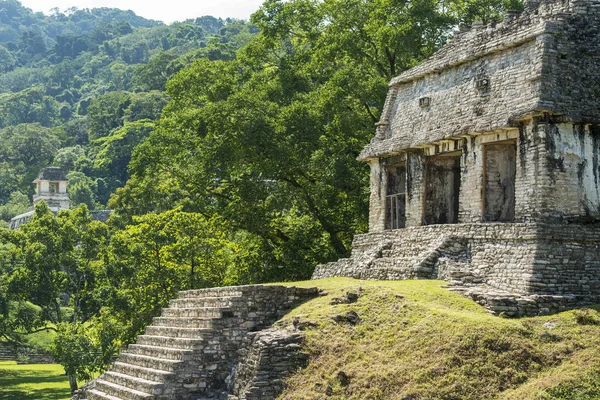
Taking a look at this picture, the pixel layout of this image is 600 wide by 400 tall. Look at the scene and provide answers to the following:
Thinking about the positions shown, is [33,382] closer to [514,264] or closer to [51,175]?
[514,264]

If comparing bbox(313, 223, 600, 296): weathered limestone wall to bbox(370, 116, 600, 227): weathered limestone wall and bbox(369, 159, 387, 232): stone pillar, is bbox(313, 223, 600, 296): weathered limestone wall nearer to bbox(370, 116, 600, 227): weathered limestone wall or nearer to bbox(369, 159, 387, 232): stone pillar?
bbox(370, 116, 600, 227): weathered limestone wall

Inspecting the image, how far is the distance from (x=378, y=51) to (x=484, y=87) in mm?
10914

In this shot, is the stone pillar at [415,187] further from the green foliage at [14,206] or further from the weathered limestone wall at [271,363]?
the green foliage at [14,206]

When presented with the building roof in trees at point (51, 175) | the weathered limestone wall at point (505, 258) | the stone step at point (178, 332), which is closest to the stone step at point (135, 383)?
the stone step at point (178, 332)

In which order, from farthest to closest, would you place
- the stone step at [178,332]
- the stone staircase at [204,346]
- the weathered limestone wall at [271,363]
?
the stone step at [178,332] → the stone staircase at [204,346] → the weathered limestone wall at [271,363]

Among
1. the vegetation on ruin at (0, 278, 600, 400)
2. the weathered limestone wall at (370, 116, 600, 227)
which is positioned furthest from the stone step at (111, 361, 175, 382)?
the weathered limestone wall at (370, 116, 600, 227)

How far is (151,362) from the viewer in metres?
18.0

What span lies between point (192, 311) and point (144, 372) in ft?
5.07

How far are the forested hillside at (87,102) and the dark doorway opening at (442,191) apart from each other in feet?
149

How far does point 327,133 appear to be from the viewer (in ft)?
92.4

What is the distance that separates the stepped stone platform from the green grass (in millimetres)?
19574

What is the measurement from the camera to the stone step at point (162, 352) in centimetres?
1717

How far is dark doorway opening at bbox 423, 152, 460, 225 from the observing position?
21281 millimetres

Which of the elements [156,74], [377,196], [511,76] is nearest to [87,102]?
[156,74]
